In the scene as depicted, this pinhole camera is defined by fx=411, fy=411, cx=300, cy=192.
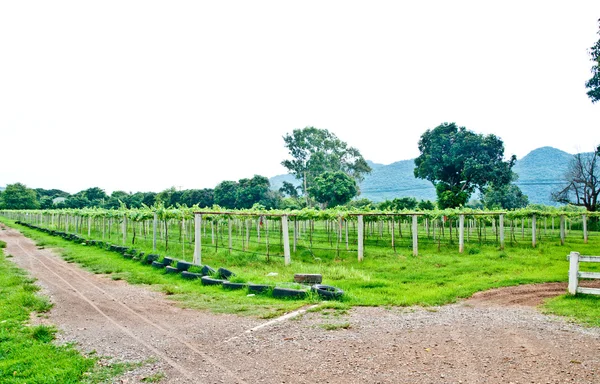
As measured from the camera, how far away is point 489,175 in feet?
146

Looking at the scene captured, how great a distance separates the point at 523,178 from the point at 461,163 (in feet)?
291

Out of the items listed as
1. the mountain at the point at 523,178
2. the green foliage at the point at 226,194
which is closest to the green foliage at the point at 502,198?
the mountain at the point at 523,178

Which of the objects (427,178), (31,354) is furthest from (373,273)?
(427,178)

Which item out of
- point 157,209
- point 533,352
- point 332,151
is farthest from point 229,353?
point 332,151

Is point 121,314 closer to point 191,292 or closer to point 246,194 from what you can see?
point 191,292

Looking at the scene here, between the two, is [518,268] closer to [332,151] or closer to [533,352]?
[533,352]

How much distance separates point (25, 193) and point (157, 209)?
9282 cm

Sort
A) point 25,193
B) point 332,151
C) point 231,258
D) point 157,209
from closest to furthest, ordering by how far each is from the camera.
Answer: point 231,258
point 157,209
point 332,151
point 25,193

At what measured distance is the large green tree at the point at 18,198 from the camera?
9196cm

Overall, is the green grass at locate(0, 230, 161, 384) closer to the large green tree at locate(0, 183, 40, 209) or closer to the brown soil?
the brown soil

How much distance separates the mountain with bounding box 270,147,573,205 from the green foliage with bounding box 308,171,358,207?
26011 millimetres

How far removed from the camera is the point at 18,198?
3625 inches

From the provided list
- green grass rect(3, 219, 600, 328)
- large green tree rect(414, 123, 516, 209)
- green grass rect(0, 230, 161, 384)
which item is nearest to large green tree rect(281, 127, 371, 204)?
large green tree rect(414, 123, 516, 209)

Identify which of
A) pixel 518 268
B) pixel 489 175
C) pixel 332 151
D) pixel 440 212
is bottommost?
pixel 518 268
